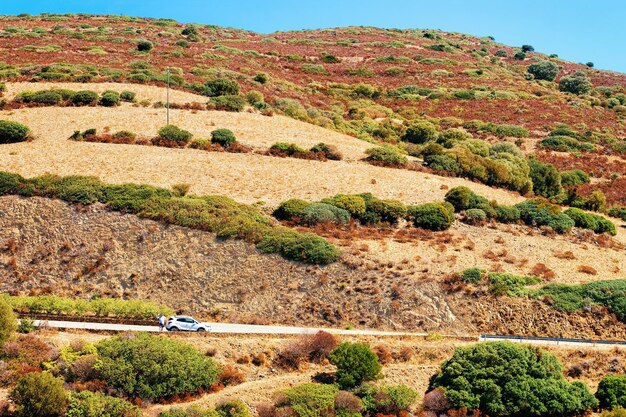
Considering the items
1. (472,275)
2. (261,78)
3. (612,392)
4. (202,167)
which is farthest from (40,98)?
(612,392)

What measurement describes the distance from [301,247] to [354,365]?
1040 centimetres

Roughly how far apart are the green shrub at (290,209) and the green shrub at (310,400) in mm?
16420

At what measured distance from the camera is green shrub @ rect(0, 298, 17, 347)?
24.3 meters

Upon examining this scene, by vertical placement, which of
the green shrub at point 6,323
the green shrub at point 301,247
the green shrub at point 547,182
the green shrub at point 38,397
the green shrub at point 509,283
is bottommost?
the green shrub at point 38,397

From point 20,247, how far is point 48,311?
7.62m

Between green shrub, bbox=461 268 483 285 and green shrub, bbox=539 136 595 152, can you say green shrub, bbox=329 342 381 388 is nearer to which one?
green shrub, bbox=461 268 483 285

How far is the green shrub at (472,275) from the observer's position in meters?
32.0

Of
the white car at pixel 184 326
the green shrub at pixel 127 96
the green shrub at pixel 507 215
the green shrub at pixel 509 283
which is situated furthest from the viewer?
the green shrub at pixel 127 96

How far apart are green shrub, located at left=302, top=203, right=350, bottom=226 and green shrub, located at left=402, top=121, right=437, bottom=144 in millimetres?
29630

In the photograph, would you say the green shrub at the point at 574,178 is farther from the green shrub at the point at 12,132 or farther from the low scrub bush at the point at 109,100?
the green shrub at the point at 12,132

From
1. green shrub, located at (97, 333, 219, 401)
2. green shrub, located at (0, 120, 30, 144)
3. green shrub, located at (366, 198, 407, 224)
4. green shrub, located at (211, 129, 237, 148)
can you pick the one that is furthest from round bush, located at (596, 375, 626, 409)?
green shrub, located at (0, 120, 30, 144)

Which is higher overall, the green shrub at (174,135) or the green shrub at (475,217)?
the green shrub at (174,135)

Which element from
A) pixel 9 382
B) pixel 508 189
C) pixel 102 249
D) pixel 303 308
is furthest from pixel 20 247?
pixel 508 189

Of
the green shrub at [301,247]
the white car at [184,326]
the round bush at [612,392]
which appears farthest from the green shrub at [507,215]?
the white car at [184,326]
